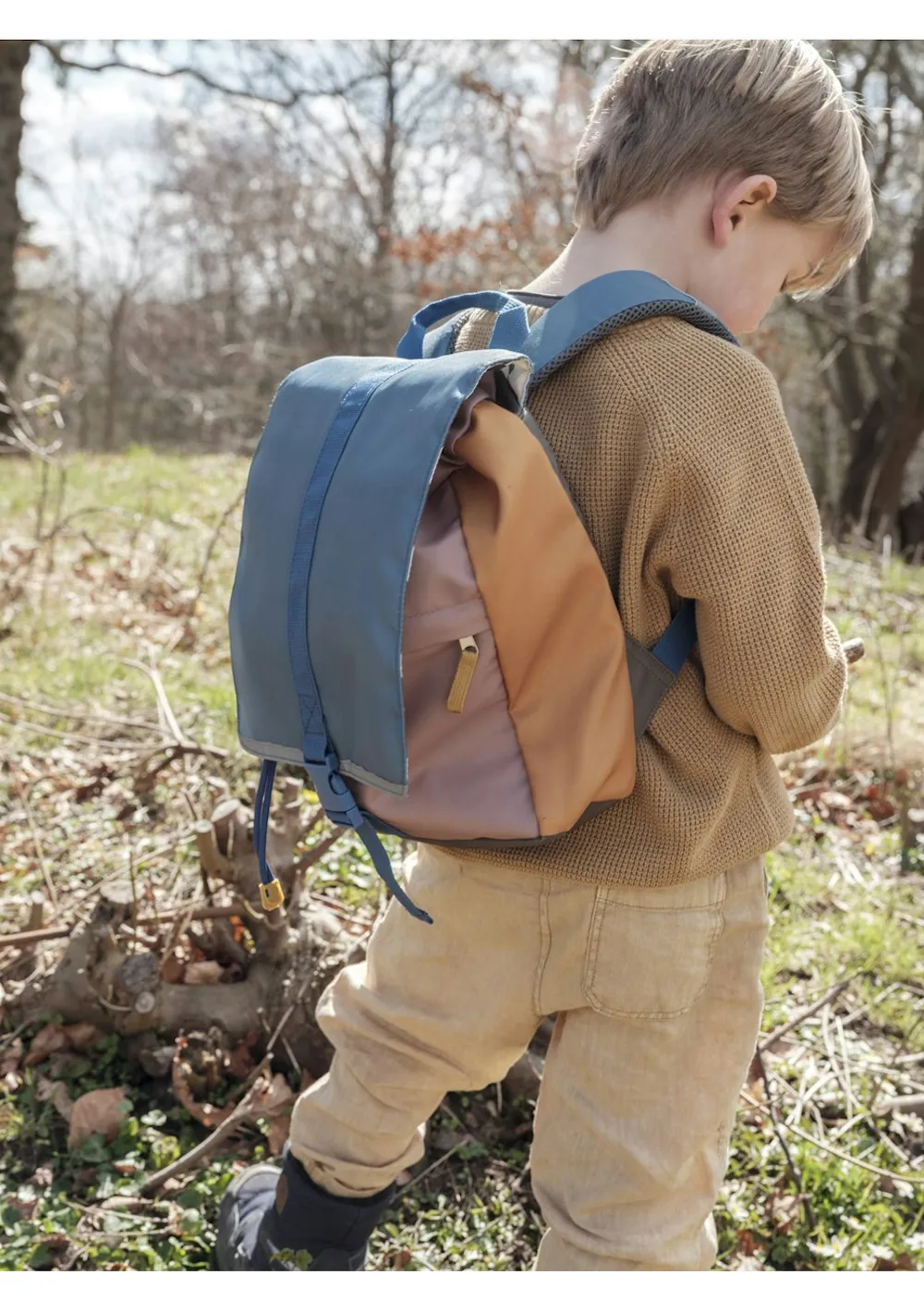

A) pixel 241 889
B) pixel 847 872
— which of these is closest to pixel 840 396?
pixel 847 872

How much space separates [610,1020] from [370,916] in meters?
1.26

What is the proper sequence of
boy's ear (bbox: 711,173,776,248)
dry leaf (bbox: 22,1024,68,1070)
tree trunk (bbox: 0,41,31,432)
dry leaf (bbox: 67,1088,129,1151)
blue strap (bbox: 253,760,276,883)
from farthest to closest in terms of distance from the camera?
tree trunk (bbox: 0,41,31,432) < dry leaf (bbox: 22,1024,68,1070) < dry leaf (bbox: 67,1088,129,1151) < blue strap (bbox: 253,760,276,883) < boy's ear (bbox: 711,173,776,248)

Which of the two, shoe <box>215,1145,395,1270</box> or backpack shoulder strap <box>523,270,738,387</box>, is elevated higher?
backpack shoulder strap <box>523,270,738,387</box>

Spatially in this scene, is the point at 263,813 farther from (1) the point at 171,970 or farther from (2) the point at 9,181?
(2) the point at 9,181

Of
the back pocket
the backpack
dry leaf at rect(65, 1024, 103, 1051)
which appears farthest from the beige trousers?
dry leaf at rect(65, 1024, 103, 1051)

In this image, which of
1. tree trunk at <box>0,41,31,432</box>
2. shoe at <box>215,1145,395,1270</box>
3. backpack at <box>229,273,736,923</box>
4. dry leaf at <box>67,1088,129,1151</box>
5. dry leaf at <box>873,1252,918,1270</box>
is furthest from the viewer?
tree trunk at <box>0,41,31,432</box>

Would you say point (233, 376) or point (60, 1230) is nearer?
point (60, 1230)

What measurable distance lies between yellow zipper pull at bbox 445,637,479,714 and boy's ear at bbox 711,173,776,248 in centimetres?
67

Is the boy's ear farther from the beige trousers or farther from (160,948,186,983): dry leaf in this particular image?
(160,948,186,983): dry leaf

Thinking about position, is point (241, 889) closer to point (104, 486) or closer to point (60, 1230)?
point (60, 1230)

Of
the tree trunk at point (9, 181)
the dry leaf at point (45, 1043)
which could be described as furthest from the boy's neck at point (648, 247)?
the tree trunk at point (9, 181)

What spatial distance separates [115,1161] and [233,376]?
15.6m

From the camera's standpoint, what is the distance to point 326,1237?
1.92 metres

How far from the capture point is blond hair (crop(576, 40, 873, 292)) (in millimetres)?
1478
